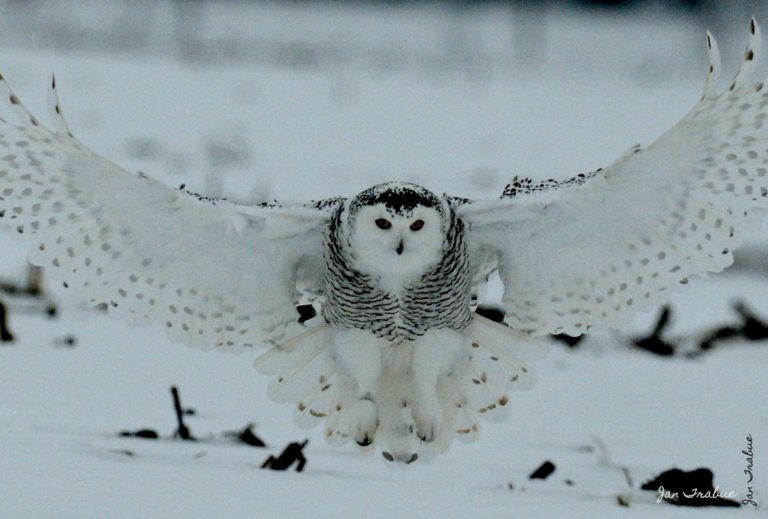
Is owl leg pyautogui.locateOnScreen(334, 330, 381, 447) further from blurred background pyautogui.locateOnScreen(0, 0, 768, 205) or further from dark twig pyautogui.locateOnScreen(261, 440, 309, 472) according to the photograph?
blurred background pyautogui.locateOnScreen(0, 0, 768, 205)

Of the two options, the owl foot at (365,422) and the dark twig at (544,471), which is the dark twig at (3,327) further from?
the dark twig at (544,471)

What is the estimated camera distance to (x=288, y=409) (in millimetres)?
4887

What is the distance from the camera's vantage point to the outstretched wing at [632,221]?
354cm

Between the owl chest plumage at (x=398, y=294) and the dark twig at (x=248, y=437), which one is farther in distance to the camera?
the dark twig at (x=248, y=437)

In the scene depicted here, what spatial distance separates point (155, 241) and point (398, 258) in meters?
0.85

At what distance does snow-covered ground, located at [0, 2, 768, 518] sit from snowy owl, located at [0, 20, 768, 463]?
30cm

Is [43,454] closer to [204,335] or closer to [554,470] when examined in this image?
[204,335]

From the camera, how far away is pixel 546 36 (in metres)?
24.6

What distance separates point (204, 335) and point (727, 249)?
6.15 ft

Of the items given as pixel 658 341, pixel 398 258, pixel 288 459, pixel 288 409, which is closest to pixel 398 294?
pixel 398 258

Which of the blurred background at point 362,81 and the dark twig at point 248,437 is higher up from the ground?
the blurred background at point 362,81

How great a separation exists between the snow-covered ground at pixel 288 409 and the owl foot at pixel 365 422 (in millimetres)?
118

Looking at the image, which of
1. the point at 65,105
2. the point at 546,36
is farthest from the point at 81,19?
the point at 546,36

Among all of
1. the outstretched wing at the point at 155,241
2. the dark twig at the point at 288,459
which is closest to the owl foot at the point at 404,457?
the dark twig at the point at 288,459
